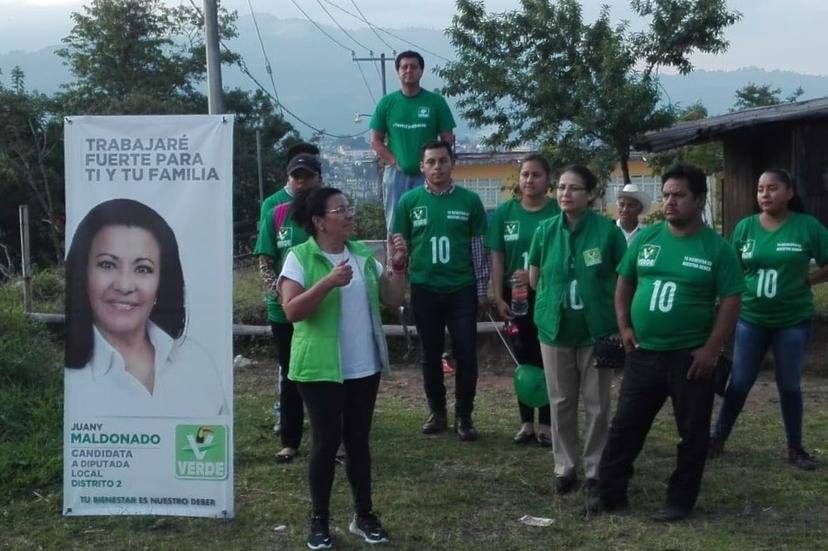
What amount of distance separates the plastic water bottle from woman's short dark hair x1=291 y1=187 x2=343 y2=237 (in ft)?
5.87

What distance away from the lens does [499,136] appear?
1994 cm

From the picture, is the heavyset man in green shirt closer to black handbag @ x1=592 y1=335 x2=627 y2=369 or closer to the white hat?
black handbag @ x1=592 y1=335 x2=627 y2=369

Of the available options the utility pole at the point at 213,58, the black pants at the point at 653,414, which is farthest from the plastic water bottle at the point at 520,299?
the utility pole at the point at 213,58

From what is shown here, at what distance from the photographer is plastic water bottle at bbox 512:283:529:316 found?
21.9 ft

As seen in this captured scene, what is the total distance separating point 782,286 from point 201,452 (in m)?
3.57

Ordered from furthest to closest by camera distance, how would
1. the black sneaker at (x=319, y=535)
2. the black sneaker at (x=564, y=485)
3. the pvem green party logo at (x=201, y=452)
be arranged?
the black sneaker at (x=564, y=485), the pvem green party logo at (x=201, y=452), the black sneaker at (x=319, y=535)

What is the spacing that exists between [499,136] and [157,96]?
77.0ft

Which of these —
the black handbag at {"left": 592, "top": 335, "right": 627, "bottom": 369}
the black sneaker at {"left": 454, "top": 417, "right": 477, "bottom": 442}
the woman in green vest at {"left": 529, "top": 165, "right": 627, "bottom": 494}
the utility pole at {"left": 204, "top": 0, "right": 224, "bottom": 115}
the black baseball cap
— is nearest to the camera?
the black handbag at {"left": 592, "top": 335, "right": 627, "bottom": 369}

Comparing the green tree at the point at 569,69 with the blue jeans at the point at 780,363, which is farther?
the green tree at the point at 569,69

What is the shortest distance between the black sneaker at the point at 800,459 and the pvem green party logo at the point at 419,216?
273 cm

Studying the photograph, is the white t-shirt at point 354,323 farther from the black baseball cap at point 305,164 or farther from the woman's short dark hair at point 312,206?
the black baseball cap at point 305,164

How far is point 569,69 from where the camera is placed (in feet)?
61.1

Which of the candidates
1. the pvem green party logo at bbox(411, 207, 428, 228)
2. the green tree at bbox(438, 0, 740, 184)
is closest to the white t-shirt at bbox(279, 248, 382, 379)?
the pvem green party logo at bbox(411, 207, 428, 228)

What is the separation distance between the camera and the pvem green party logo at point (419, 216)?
23.5 ft
